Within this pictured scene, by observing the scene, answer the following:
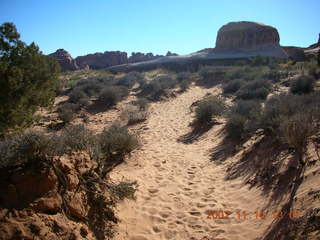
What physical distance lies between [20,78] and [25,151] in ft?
3.05

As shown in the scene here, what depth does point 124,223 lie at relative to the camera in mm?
3109

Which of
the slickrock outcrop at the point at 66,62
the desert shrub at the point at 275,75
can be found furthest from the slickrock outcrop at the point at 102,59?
the desert shrub at the point at 275,75

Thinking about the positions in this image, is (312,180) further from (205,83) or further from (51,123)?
(205,83)

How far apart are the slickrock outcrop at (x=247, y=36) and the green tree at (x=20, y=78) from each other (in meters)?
41.6

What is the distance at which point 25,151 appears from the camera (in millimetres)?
2564

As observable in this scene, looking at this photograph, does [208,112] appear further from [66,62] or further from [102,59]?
[102,59]

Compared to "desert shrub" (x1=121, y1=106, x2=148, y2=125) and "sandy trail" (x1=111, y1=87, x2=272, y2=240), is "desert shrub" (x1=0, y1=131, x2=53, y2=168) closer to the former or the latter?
"sandy trail" (x1=111, y1=87, x2=272, y2=240)

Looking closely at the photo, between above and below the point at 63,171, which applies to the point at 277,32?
above

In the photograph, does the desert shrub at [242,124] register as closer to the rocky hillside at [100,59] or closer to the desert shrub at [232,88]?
the desert shrub at [232,88]

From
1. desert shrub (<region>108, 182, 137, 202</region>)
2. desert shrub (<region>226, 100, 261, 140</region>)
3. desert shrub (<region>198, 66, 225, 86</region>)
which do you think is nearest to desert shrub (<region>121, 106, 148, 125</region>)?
desert shrub (<region>226, 100, 261, 140</region>)

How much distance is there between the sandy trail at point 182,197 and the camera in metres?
2.96

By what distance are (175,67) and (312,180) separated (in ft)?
109

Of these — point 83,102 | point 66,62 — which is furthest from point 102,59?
point 83,102

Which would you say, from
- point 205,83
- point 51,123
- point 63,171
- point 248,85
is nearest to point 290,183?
point 63,171
